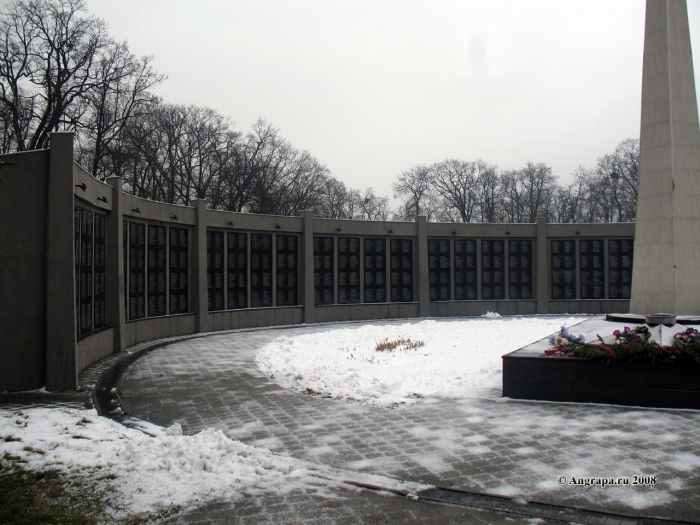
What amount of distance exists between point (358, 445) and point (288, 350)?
752 centimetres

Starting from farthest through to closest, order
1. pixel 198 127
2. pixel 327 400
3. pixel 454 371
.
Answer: pixel 198 127 < pixel 454 371 < pixel 327 400

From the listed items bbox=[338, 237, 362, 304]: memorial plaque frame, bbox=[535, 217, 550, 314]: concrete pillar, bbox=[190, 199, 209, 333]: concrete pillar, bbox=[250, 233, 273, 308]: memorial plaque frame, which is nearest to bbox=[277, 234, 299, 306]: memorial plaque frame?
bbox=[250, 233, 273, 308]: memorial plaque frame

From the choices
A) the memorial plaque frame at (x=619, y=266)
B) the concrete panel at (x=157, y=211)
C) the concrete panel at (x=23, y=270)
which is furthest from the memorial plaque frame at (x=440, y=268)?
the concrete panel at (x=23, y=270)

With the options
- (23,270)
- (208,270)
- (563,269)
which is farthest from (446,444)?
(563,269)

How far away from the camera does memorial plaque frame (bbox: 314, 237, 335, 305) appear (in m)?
22.4

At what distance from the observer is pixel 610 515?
463cm

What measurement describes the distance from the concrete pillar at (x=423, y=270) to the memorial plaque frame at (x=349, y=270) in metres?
2.69

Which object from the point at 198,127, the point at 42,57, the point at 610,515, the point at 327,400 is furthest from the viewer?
the point at 198,127

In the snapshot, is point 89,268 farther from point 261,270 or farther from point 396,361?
point 261,270

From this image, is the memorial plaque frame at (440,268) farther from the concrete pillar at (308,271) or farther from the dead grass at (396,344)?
the dead grass at (396,344)

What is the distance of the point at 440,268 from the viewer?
24.4 metres

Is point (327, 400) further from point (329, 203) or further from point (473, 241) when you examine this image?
point (329, 203)

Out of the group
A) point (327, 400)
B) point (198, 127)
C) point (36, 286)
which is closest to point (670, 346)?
point (327, 400)

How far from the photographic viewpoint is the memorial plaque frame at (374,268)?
23.3 metres
